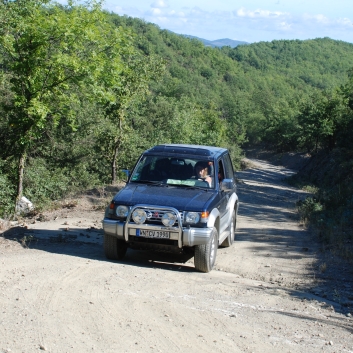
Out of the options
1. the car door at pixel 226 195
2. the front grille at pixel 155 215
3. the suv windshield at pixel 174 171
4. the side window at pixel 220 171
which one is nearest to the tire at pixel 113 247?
the front grille at pixel 155 215

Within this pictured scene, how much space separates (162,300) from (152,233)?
1.66 m

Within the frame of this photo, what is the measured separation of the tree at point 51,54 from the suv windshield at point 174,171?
562 cm

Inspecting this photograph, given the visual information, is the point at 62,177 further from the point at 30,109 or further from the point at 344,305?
the point at 344,305

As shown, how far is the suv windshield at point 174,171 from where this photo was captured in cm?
881

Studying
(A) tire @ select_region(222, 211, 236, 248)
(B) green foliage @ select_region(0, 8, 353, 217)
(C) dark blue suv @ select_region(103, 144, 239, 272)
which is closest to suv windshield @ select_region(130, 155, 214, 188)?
(C) dark blue suv @ select_region(103, 144, 239, 272)

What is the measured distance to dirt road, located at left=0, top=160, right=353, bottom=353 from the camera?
5.00m

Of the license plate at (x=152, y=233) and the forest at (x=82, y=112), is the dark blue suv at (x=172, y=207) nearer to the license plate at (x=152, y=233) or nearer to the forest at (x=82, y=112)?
the license plate at (x=152, y=233)

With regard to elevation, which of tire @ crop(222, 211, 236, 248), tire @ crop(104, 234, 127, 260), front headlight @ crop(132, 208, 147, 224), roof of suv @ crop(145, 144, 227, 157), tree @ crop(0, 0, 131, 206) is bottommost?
tire @ crop(222, 211, 236, 248)

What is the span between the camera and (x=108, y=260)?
8.31 meters

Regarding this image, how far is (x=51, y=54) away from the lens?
14555 mm

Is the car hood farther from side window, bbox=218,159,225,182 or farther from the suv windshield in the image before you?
side window, bbox=218,159,225,182

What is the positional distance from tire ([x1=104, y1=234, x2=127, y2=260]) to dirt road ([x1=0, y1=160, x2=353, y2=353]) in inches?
6.9

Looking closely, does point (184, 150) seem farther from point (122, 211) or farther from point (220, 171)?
point (122, 211)

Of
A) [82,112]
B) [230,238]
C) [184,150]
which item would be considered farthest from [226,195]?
[82,112]
